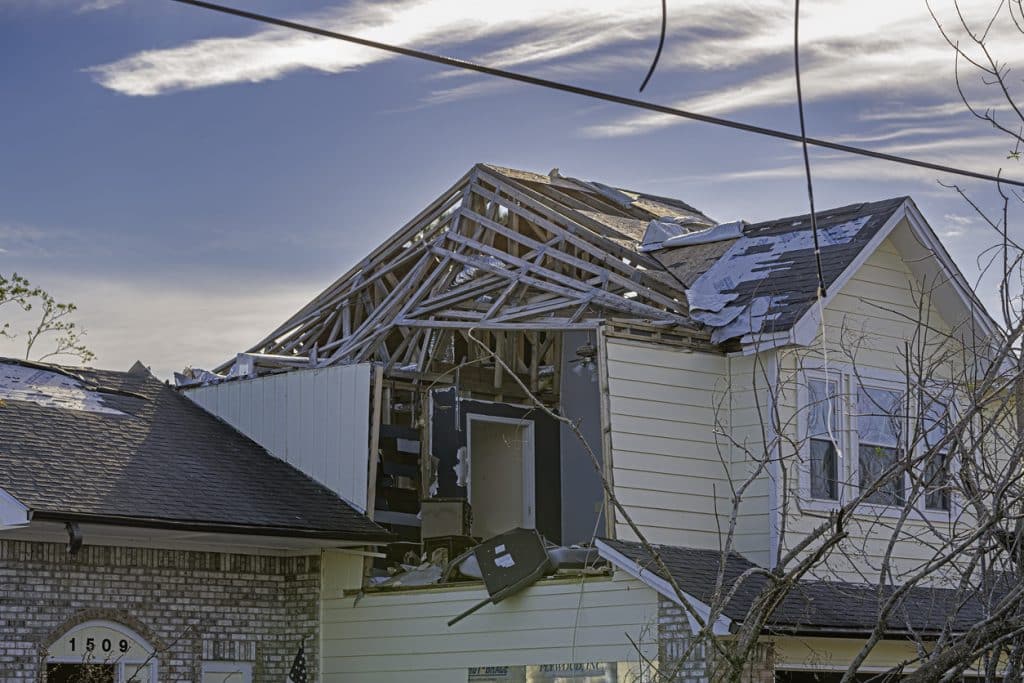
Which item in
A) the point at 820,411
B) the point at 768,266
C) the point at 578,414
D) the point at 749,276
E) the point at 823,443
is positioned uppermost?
the point at 768,266

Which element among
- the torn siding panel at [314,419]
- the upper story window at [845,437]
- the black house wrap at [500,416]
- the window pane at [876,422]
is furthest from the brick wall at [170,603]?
the window pane at [876,422]

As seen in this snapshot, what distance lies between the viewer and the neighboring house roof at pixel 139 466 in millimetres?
14742

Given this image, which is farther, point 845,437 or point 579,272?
point 579,272

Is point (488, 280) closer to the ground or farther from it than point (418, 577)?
farther from it

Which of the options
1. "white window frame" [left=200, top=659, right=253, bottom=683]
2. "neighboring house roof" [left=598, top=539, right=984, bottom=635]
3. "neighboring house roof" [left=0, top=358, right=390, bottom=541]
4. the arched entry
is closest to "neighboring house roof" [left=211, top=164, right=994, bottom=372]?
"neighboring house roof" [left=0, top=358, right=390, bottom=541]

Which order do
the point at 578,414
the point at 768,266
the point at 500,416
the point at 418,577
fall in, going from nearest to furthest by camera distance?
the point at 418,577, the point at 768,266, the point at 578,414, the point at 500,416

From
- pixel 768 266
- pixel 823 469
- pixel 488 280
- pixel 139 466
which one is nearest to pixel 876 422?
pixel 823 469

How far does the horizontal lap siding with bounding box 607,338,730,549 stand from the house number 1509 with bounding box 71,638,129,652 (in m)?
5.29

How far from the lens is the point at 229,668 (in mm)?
16141

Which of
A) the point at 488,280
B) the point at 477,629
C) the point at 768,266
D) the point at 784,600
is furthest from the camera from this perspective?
the point at 488,280

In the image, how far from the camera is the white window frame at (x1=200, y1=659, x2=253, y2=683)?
52.3 ft

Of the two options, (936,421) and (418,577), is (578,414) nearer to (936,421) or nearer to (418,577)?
(418,577)

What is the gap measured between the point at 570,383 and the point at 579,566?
450cm

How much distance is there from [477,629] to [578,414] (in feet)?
14.3
